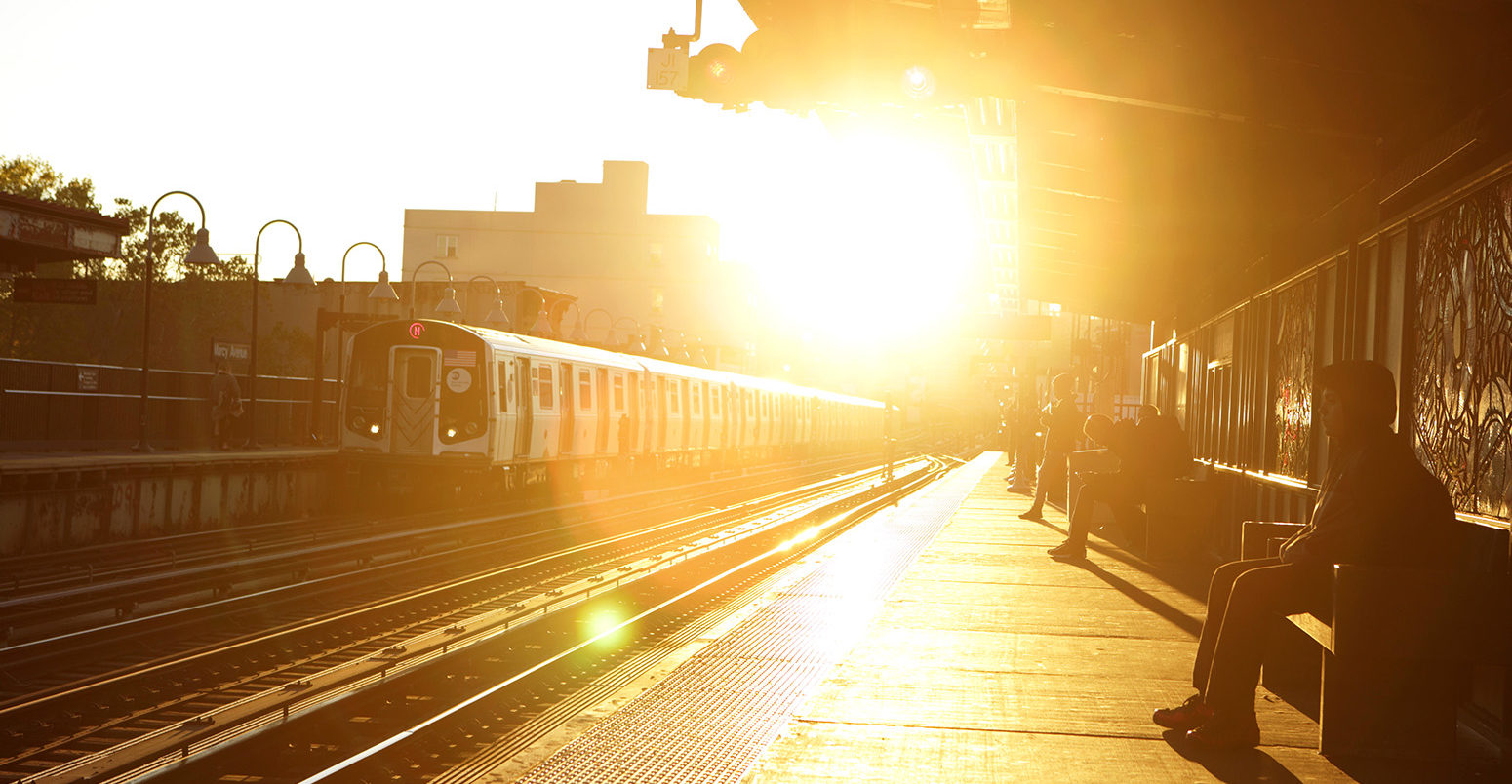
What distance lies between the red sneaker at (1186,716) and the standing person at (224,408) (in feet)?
75.2

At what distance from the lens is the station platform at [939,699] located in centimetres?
528

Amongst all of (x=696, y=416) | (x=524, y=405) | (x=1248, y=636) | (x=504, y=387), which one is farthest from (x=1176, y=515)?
(x=696, y=416)

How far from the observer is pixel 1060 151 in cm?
1231

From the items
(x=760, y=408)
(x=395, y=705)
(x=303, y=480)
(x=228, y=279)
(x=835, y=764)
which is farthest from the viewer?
(x=228, y=279)

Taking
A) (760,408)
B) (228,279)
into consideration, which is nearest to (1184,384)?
(760,408)

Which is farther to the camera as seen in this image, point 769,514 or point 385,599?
point 769,514

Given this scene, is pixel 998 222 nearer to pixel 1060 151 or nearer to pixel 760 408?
pixel 1060 151

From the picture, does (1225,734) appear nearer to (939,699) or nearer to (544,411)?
(939,699)

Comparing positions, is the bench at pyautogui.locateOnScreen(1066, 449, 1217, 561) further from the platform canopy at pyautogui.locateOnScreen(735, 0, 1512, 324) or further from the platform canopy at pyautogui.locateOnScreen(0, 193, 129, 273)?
the platform canopy at pyautogui.locateOnScreen(0, 193, 129, 273)

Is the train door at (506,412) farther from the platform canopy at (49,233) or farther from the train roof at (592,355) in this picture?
the platform canopy at (49,233)

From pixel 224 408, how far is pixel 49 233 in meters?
7.57

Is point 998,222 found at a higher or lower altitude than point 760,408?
higher

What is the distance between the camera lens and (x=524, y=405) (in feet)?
75.4

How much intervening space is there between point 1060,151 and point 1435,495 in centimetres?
745
